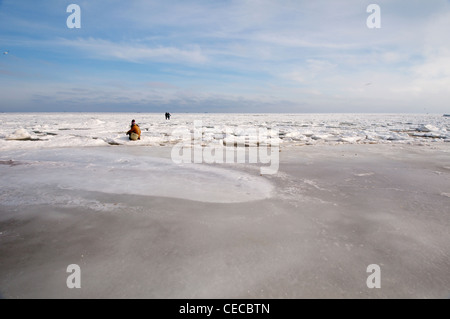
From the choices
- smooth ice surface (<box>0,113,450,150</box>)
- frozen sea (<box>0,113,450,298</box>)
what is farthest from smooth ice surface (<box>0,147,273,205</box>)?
smooth ice surface (<box>0,113,450,150</box>)

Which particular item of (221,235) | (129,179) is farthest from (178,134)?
(221,235)

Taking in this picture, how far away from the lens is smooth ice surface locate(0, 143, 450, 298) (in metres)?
1.67

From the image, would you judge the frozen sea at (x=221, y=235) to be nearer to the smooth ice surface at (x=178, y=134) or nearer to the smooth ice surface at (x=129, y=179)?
the smooth ice surface at (x=129, y=179)

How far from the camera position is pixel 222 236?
2273 millimetres

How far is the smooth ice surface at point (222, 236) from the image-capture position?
5.47ft

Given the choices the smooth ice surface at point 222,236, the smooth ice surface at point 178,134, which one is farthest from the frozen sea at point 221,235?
the smooth ice surface at point 178,134

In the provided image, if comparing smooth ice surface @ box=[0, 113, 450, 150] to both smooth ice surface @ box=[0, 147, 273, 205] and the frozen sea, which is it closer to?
smooth ice surface @ box=[0, 147, 273, 205]

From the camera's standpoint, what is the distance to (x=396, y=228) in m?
2.47

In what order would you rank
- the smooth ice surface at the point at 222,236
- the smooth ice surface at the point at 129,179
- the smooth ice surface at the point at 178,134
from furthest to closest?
the smooth ice surface at the point at 178,134 < the smooth ice surface at the point at 129,179 < the smooth ice surface at the point at 222,236

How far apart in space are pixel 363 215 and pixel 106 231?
265 centimetres
